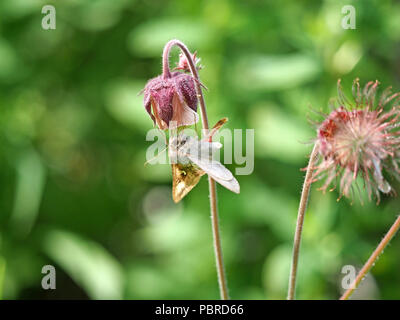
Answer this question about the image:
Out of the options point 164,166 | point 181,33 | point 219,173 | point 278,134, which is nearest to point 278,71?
point 278,134

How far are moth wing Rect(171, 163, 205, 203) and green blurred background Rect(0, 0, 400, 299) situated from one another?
52.7 inches

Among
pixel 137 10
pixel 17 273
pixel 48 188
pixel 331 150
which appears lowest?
pixel 331 150

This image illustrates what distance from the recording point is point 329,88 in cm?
341

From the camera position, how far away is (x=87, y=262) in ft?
12.5

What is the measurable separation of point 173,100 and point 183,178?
0.80 feet

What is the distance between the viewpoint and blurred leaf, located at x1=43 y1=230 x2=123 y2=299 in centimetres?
369

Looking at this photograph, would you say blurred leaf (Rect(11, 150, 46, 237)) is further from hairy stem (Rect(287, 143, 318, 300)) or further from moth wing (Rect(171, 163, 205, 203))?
hairy stem (Rect(287, 143, 318, 300))

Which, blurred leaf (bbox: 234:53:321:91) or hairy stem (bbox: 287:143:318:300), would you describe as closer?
hairy stem (bbox: 287:143:318:300)

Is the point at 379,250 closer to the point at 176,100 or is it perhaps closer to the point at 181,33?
the point at 176,100

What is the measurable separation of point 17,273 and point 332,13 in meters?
2.46

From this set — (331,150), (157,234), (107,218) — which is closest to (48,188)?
(107,218)

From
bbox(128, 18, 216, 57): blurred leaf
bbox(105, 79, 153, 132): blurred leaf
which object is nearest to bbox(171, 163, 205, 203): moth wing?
bbox(105, 79, 153, 132): blurred leaf

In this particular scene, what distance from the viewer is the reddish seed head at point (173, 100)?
1935 millimetres
